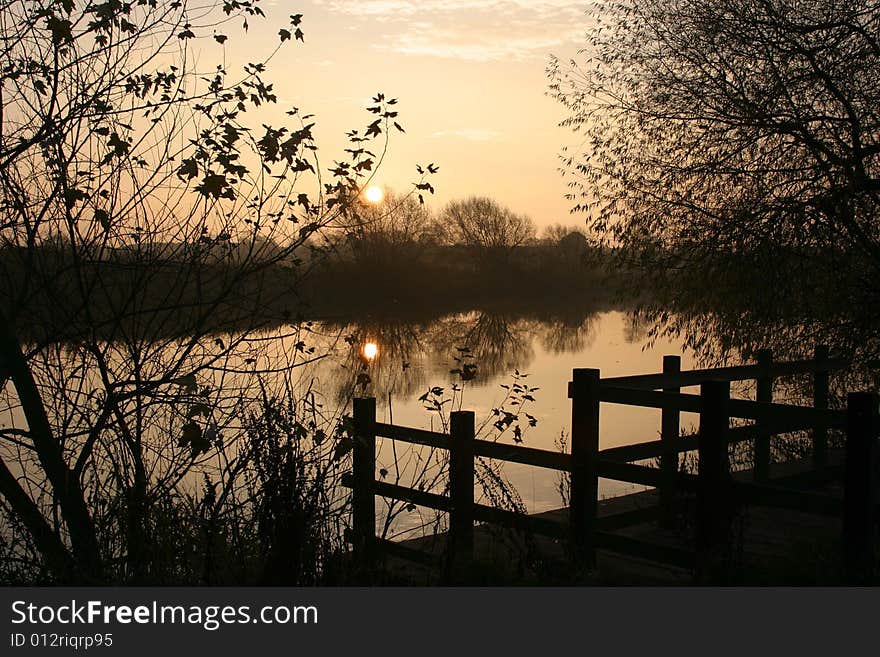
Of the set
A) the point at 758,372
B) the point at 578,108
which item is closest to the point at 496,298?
the point at 578,108

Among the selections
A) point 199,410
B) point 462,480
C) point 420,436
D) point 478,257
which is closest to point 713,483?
point 462,480

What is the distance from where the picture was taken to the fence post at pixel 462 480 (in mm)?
7383

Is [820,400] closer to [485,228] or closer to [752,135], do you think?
[752,135]

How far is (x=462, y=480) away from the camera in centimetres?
745

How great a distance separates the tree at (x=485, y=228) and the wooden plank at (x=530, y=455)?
60.3m

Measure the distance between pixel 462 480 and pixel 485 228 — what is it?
62868mm

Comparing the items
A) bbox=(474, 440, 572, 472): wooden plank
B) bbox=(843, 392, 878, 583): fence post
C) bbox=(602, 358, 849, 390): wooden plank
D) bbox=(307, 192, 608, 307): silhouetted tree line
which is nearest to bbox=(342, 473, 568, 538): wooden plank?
bbox=(474, 440, 572, 472): wooden plank

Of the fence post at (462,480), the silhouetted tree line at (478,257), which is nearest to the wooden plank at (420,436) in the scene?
the fence post at (462,480)

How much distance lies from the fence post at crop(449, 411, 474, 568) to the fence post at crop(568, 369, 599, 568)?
84 centimetres

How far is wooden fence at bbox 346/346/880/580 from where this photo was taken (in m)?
6.00

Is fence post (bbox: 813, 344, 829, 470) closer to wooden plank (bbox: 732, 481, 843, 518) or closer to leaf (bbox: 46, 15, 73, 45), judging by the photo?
wooden plank (bbox: 732, 481, 843, 518)
